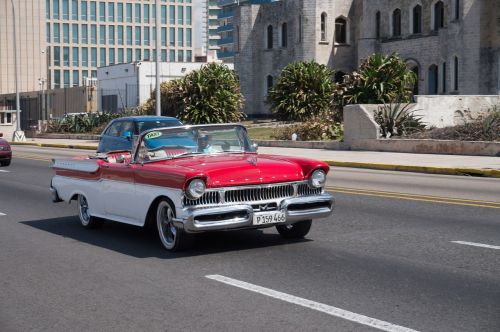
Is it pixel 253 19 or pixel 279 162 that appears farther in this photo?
pixel 253 19

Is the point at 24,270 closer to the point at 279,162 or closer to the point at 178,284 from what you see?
the point at 178,284

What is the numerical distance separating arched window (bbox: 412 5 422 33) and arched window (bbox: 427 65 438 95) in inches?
139

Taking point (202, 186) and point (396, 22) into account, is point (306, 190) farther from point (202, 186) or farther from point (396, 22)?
point (396, 22)

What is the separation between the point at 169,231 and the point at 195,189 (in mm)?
894

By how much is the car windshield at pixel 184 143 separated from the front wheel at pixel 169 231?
2.86 feet

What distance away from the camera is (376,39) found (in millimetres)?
59188

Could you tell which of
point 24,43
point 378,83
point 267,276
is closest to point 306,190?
point 267,276

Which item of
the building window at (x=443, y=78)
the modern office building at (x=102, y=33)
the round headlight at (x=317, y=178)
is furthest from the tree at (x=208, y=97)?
the modern office building at (x=102, y=33)

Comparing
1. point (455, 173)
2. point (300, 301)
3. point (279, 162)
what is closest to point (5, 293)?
point (300, 301)

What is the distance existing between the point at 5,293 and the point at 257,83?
63254 mm

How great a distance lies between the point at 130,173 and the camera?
33.9ft

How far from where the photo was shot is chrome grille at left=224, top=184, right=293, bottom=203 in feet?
30.7

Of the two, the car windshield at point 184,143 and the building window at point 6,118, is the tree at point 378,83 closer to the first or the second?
the car windshield at point 184,143

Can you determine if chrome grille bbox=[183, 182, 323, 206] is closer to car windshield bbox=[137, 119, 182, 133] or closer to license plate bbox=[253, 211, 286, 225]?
license plate bbox=[253, 211, 286, 225]
